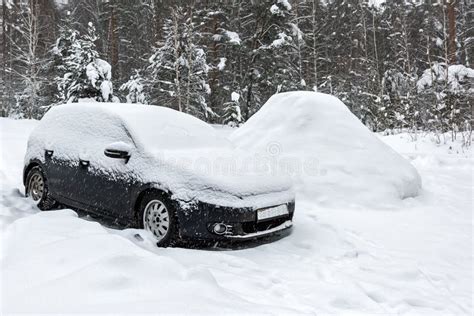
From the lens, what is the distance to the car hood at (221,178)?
4125mm

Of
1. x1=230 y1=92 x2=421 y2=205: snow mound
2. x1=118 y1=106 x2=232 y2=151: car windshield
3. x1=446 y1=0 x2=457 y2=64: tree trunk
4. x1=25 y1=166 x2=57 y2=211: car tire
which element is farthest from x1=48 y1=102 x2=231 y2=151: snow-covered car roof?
x1=446 y1=0 x2=457 y2=64: tree trunk

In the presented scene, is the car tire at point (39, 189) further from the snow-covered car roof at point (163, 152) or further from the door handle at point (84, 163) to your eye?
the door handle at point (84, 163)

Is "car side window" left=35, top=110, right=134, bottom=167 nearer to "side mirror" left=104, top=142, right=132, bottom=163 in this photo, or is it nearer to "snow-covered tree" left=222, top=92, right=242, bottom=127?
"side mirror" left=104, top=142, right=132, bottom=163

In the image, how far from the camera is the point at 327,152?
682 centimetres

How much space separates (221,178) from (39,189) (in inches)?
119

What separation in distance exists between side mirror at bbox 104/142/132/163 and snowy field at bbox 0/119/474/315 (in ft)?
2.64

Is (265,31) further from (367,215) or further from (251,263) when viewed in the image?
(251,263)

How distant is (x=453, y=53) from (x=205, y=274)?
18.5 meters

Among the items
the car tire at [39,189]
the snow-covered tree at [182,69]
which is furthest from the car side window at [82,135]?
the snow-covered tree at [182,69]

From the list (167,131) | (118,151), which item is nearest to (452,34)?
(167,131)

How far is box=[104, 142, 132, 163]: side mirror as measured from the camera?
450 centimetres

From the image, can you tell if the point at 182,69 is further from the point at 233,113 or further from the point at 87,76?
the point at 87,76

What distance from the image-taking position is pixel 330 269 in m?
3.87

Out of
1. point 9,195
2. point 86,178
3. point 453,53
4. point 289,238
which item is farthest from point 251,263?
point 453,53
